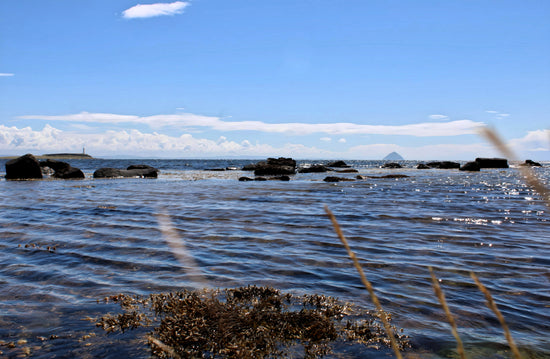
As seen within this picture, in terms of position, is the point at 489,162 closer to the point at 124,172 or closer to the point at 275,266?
the point at 124,172

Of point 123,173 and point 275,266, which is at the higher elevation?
point 123,173

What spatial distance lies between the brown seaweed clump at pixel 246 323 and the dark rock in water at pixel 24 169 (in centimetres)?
3036

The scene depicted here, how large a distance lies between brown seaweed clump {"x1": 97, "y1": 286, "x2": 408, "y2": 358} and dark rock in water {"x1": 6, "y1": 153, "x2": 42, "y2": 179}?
1195 inches

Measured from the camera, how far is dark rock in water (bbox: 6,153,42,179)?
28.7 metres

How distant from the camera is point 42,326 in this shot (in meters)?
3.81

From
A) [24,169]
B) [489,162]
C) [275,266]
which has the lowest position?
[275,266]

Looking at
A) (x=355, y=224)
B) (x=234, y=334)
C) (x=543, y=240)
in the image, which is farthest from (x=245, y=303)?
(x=543, y=240)

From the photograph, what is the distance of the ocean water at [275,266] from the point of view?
366 cm

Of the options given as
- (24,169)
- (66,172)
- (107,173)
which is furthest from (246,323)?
(107,173)

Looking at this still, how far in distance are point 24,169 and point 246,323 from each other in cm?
3202

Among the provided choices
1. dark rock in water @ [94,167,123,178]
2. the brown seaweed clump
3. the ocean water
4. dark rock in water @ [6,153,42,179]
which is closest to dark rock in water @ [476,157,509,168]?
the ocean water

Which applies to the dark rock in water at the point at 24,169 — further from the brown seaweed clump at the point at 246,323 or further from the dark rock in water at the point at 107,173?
the brown seaweed clump at the point at 246,323

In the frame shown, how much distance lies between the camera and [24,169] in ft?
94.6

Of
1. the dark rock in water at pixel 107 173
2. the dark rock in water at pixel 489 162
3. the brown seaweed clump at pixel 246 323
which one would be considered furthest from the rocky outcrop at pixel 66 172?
the dark rock in water at pixel 489 162
